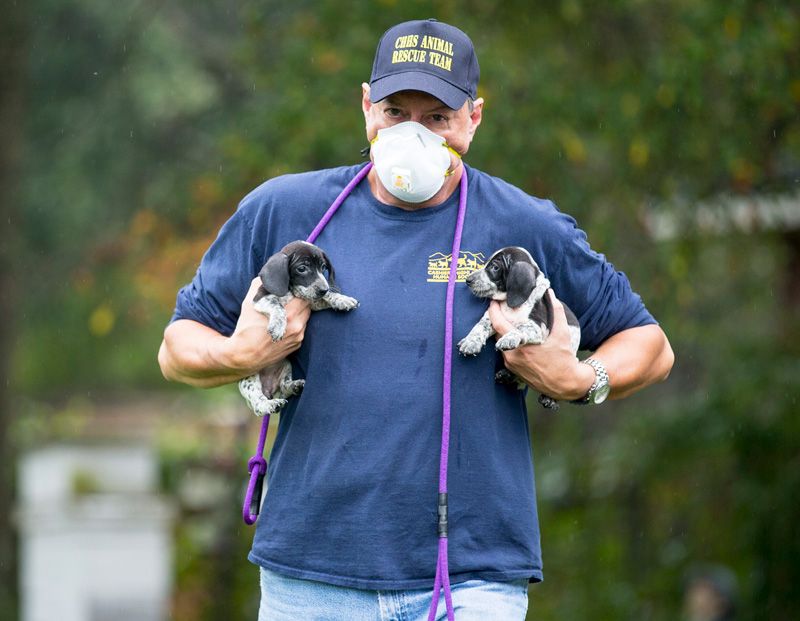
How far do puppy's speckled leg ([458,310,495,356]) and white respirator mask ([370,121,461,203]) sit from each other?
357 mm

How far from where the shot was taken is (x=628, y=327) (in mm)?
3451

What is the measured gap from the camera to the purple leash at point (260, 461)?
3.27 m

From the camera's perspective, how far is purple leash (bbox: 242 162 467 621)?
9.95 ft

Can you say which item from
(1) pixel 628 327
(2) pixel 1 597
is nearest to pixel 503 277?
(1) pixel 628 327

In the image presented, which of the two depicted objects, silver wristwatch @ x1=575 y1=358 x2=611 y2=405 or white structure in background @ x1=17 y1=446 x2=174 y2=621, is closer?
silver wristwatch @ x1=575 y1=358 x2=611 y2=405

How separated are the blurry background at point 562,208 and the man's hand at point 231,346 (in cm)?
442

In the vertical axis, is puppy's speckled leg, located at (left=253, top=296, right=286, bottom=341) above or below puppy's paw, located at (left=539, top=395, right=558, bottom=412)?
above

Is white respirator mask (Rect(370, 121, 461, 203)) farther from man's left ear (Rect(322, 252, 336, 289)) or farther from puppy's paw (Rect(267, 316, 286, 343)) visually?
puppy's paw (Rect(267, 316, 286, 343))

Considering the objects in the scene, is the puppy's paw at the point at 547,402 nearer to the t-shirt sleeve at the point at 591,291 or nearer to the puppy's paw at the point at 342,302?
the t-shirt sleeve at the point at 591,291

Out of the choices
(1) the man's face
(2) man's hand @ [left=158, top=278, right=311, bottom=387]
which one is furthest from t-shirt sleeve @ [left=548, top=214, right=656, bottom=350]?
(2) man's hand @ [left=158, top=278, right=311, bottom=387]

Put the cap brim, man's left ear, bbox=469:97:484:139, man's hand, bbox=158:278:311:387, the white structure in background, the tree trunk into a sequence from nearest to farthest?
man's hand, bbox=158:278:311:387, the cap brim, man's left ear, bbox=469:97:484:139, the white structure in background, the tree trunk

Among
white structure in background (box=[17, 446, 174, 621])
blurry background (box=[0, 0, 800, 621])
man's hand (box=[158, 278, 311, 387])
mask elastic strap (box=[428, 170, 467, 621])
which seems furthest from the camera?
white structure in background (box=[17, 446, 174, 621])

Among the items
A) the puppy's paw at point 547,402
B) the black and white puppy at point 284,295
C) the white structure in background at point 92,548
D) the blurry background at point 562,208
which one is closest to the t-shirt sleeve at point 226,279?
the black and white puppy at point 284,295

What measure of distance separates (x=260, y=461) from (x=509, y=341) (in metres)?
0.72
